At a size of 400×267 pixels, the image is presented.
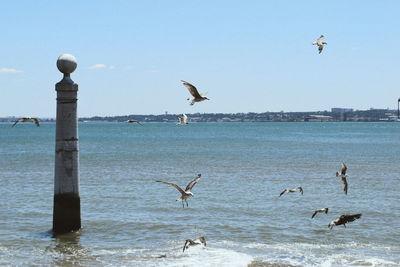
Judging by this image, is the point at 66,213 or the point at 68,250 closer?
A: the point at 68,250

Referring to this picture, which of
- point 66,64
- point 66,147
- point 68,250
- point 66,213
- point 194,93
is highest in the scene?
point 66,64

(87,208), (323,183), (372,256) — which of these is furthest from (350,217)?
(323,183)

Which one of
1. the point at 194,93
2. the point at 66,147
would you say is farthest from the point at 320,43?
the point at 66,147

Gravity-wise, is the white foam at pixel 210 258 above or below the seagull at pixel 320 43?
below

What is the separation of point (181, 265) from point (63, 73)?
19.0 ft

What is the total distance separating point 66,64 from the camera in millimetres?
16156

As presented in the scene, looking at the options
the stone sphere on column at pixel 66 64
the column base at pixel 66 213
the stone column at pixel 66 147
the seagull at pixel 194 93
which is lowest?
the column base at pixel 66 213

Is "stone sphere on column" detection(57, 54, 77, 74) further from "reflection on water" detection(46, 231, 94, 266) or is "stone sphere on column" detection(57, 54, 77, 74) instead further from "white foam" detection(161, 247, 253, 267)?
"white foam" detection(161, 247, 253, 267)

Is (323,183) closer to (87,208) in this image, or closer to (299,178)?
(299,178)

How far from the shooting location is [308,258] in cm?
1449

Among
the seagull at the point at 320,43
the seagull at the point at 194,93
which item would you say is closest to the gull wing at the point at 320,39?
the seagull at the point at 320,43

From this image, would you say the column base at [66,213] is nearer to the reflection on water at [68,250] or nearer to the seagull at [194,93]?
the reflection on water at [68,250]

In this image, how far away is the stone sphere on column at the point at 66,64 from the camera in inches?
635

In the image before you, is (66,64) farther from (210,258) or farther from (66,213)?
(210,258)
